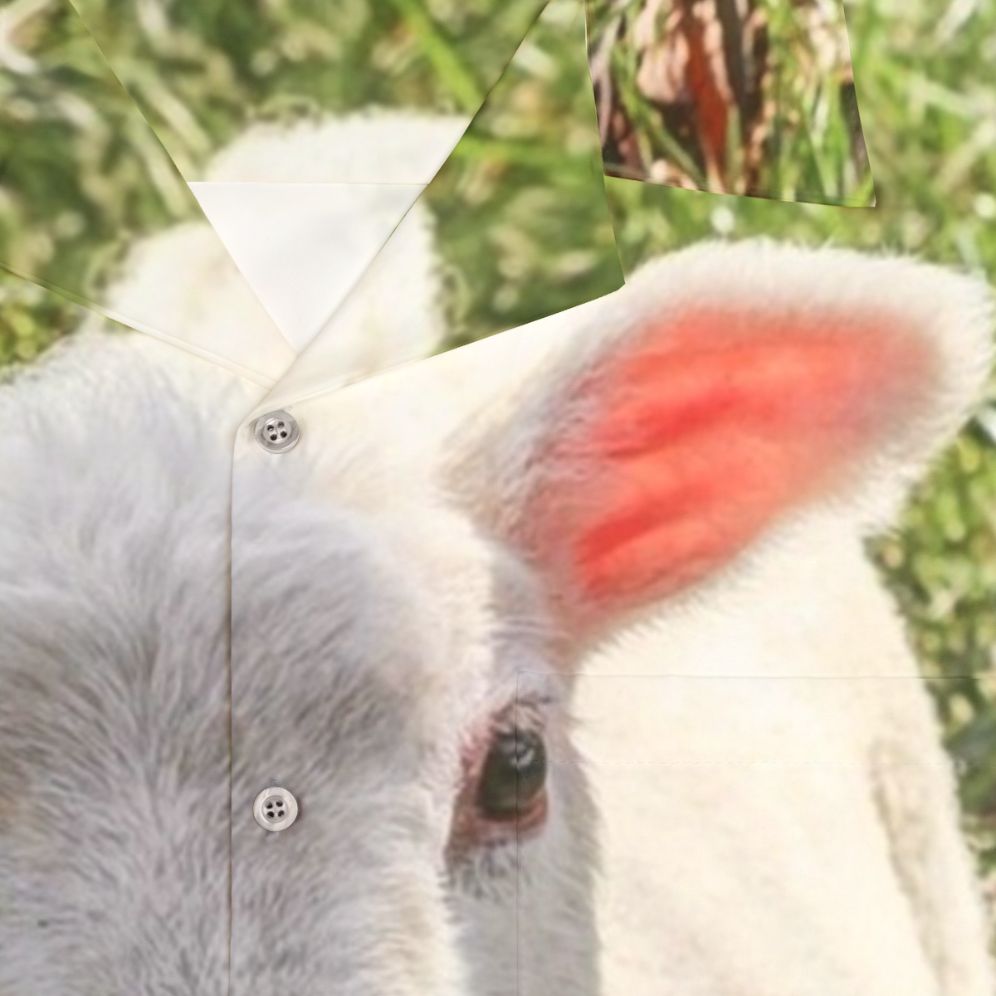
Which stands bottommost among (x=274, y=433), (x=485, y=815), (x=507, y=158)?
(x=485, y=815)

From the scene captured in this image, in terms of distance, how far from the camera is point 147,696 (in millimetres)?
705

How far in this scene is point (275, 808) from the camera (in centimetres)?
70

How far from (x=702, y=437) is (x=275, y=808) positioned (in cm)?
34

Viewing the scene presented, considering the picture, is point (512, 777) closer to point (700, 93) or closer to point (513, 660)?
point (513, 660)

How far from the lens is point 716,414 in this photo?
763 millimetres

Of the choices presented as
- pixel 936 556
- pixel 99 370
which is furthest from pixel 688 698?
pixel 99 370

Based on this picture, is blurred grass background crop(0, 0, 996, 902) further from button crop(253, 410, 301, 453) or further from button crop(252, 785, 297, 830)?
button crop(252, 785, 297, 830)

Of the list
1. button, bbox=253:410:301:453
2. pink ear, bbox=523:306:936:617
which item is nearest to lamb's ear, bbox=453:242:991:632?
pink ear, bbox=523:306:936:617

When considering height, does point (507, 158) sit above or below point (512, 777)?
above

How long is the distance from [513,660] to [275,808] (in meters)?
0.16

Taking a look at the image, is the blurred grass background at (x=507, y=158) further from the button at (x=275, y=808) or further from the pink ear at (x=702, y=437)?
the button at (x=275, y=808)

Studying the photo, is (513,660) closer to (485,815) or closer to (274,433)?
(485,815)

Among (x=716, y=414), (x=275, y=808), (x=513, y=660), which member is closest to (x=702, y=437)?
(x=716, y=414)

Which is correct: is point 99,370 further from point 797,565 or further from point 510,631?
point 797,565
